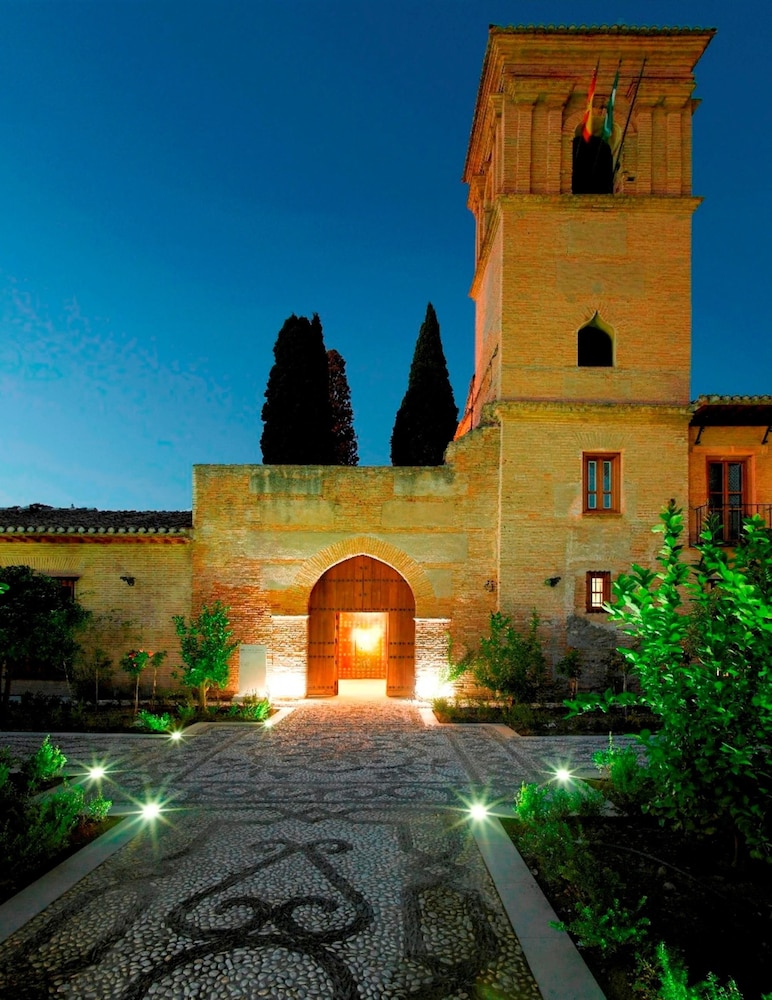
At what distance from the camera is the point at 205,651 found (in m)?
12.2

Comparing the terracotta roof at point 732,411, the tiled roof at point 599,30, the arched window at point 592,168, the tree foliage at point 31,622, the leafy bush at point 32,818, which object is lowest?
the leafy bush at point 32,818

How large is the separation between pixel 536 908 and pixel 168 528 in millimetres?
10955

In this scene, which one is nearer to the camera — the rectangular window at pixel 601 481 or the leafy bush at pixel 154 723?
the leafy bush at pixel 154 723

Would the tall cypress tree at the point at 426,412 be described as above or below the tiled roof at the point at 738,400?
above

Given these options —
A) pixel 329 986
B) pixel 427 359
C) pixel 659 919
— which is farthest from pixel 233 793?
pixel 427 359

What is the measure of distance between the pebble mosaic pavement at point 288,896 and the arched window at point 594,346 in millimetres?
9069

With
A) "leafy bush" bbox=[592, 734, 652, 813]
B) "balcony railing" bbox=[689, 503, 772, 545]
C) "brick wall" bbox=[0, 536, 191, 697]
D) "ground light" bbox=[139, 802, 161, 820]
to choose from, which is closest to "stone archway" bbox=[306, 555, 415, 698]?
"brick wall" bbox=[0, 536, 191, 697]

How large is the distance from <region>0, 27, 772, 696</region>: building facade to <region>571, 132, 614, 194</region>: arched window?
1.73ft

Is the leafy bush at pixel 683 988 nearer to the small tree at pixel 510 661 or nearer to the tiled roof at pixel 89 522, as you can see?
the small tree at pixel 510 661

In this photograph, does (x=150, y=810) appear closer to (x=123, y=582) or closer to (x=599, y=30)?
(x=123, y=582)

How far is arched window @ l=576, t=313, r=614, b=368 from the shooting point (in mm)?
13797

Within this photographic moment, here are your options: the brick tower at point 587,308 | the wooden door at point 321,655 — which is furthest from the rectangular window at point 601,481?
the wooden door at point 321,655

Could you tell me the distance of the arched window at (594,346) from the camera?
45.3 feet

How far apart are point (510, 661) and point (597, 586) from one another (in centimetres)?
263
